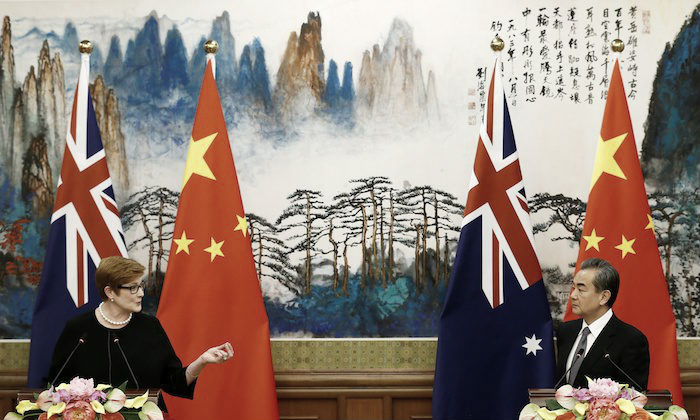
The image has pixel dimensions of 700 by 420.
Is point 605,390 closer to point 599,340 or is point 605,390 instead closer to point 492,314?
point 599,340

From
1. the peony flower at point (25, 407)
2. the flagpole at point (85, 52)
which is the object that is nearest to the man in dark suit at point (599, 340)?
the peony flower at point (25, 407)

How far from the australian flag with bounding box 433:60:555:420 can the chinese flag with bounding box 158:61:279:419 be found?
952 millimetres

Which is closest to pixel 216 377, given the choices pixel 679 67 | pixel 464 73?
pixel 464 73

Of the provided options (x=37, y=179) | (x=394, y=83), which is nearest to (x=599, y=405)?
(x=394, y=83)

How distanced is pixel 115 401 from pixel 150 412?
0.12 metres

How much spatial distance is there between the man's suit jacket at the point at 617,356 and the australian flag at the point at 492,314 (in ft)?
2.52

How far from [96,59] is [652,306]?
331 centimetres

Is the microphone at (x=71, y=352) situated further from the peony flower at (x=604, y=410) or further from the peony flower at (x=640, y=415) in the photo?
the peony flower at (x=640, y=415)

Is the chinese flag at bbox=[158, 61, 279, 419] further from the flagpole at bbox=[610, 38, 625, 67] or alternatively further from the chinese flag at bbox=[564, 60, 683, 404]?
the flagpole at bbox=[610, 38, 625, 67]

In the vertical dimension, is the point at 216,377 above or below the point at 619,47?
below

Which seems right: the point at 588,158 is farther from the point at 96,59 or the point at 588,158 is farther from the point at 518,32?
the point at 96,59

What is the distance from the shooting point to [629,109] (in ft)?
15.5

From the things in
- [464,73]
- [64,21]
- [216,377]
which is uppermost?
[64,21]

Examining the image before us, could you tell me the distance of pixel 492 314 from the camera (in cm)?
438
